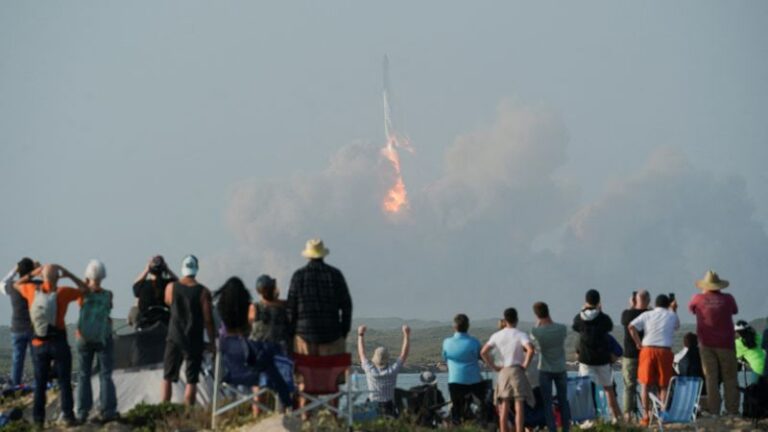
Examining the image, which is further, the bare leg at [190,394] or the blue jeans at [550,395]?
the blue jeans at [550,395]

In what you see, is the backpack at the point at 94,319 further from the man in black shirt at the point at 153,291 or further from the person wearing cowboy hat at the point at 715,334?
the person wearing cowboy hat at the point at 715,334

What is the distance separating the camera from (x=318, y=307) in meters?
14.6

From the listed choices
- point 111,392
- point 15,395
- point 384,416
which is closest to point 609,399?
point 384,416

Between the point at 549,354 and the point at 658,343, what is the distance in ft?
8.35

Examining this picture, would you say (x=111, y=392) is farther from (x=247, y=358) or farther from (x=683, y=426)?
(x=683, y=426)

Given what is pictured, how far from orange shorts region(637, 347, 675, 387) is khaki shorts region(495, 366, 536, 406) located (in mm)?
2920

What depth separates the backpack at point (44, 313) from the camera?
591 inches

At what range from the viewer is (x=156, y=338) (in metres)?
16.9

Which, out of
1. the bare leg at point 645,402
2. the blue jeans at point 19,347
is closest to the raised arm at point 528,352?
the bare leg at point 645,402

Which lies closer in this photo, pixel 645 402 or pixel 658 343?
pixel 658 343

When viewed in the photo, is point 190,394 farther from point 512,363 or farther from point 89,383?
point 512,363

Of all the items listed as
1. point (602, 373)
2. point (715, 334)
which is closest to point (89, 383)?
point (602, 373)

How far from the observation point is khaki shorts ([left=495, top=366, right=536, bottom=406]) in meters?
16.4

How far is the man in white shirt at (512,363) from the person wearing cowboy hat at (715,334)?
4.43m
